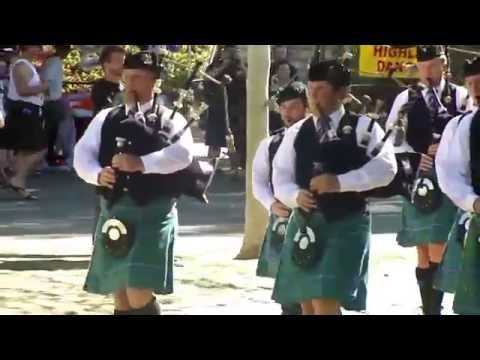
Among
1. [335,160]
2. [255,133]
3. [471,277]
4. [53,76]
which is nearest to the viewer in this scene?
[471,277]

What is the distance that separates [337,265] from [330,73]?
0.92 m

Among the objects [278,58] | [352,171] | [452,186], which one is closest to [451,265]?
[452,186]

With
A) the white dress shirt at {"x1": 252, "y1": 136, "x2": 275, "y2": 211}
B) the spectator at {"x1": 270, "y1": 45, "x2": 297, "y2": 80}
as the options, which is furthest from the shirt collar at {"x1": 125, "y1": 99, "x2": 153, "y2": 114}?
the spectator at {"x1": 270, "y1": 45, "x2": 297, "y2": 80}

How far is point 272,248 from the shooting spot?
677cm

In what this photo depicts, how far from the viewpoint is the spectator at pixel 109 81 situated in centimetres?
756

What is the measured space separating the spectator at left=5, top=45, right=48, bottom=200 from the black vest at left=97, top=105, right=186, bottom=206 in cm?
624

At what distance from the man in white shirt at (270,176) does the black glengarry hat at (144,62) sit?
754 mm

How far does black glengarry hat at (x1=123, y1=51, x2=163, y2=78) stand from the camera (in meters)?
6.16

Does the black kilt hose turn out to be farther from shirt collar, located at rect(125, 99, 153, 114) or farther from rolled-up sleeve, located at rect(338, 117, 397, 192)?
rolled-up sleeve, located at rect(338, 117, 397, 192)

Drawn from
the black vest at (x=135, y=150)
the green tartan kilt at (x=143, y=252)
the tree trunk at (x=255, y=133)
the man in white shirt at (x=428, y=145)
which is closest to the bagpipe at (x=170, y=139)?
the black vest at (x=135, y=150)

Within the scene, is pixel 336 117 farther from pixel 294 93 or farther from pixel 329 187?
pixel 294 93

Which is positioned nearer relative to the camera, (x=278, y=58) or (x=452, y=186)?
(x=452, y=186)
